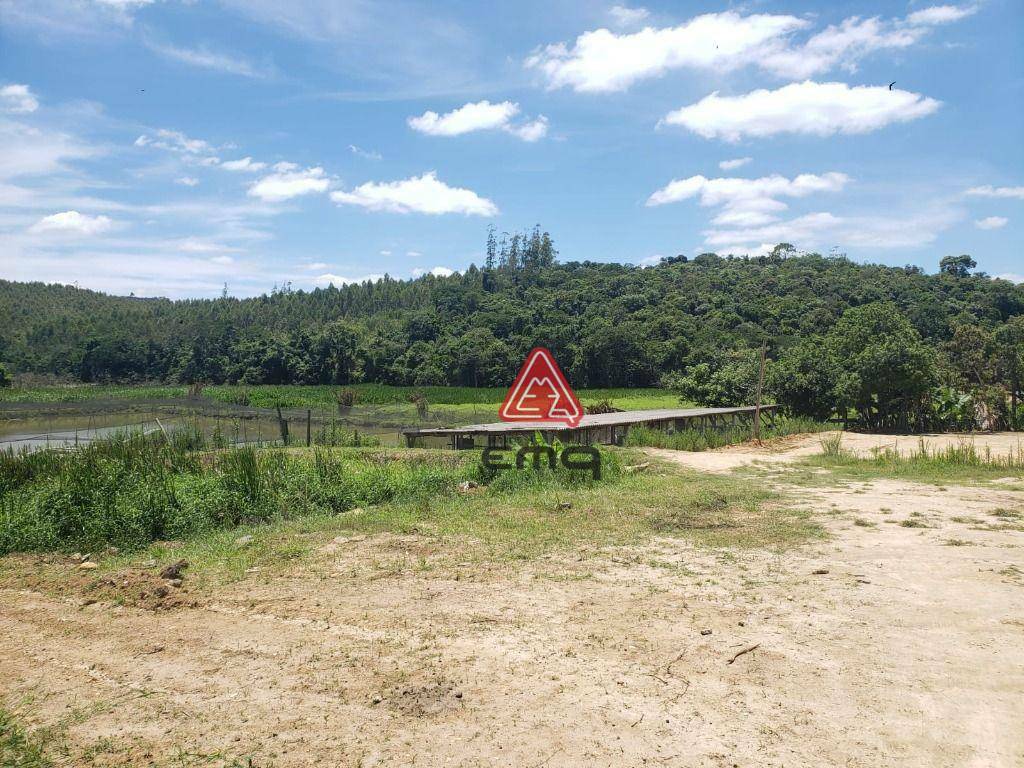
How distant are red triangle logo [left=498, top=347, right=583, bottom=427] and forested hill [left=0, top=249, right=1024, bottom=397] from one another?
27397 mm

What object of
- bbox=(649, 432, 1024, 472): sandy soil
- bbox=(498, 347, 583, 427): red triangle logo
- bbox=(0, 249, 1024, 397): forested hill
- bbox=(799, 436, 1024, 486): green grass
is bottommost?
bbox=(649, 432, 1024, 472): sandy soil

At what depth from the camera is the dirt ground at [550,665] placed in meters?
3.48

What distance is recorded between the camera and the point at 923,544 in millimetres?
7480

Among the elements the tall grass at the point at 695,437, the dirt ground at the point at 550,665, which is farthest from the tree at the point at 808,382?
the dirt ground at the point at 550,665

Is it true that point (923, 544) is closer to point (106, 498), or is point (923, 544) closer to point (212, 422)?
point (106, 498)

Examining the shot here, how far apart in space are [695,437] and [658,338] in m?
40.4

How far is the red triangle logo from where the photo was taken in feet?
48.3

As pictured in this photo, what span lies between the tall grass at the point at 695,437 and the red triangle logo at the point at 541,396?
91.2 inches

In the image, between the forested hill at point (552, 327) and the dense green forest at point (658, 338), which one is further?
the forested hill at point (552, 327)

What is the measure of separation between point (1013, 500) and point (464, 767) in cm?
1032

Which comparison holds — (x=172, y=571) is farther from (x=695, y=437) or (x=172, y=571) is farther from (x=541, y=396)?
(x=695, y=437)

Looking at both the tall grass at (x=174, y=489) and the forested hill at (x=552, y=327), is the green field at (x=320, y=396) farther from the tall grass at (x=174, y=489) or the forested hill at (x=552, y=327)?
the tall grass at (x=174, y=489)

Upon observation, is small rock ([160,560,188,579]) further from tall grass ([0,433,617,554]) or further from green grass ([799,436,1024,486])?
green grass ([799,436,1024,486])

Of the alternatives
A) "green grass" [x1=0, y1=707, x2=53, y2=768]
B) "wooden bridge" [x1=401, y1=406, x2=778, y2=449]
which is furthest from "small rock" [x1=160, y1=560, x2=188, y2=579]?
"wooden bridge" [x1=401, y1=406, x2=778, y2=449]
